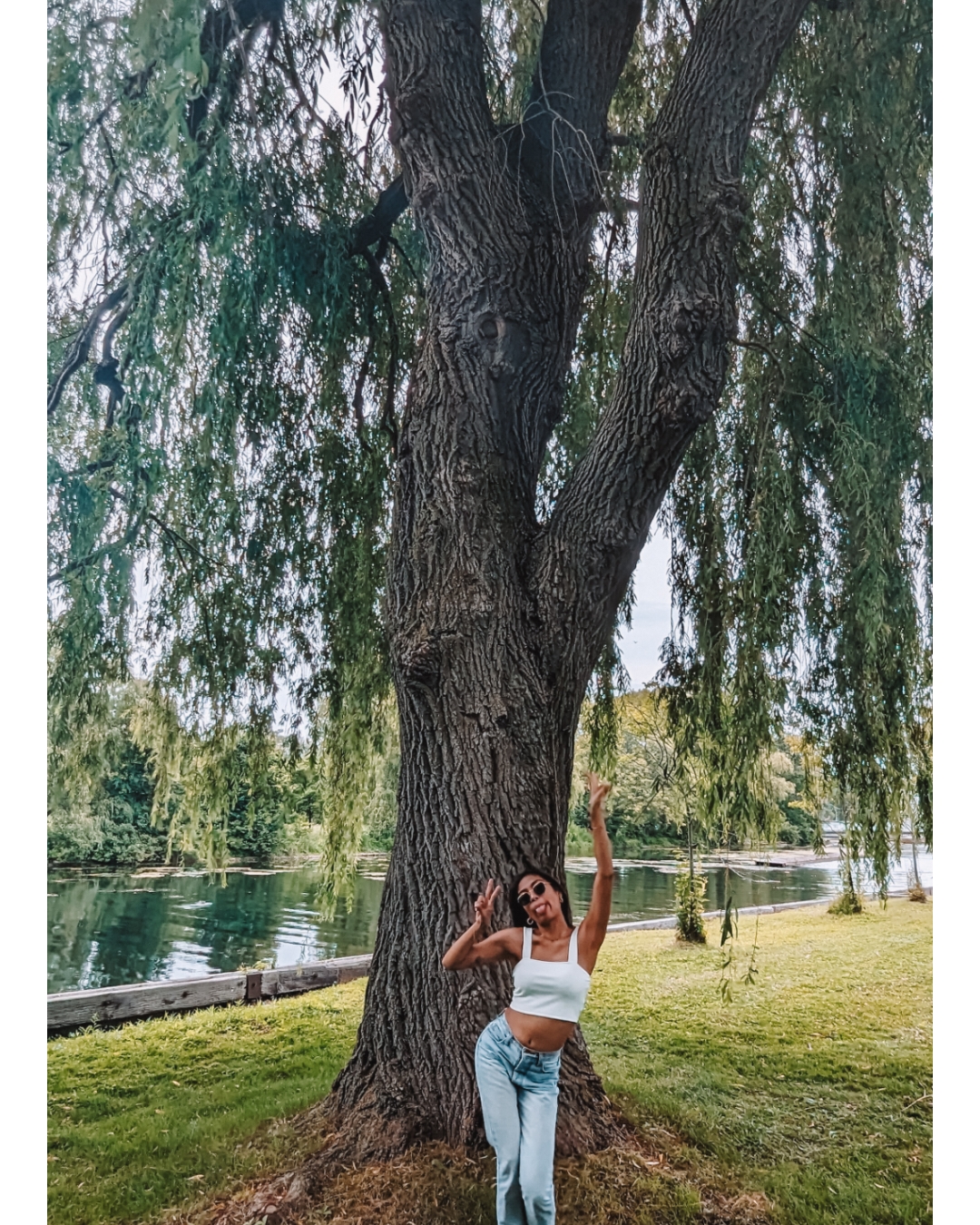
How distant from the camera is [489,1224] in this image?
1857 millimetres

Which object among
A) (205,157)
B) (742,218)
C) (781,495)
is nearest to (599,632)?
(781,495)

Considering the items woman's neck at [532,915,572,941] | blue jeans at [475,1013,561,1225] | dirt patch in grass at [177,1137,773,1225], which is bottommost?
dirt patch in grass at [177,1137,773,1225]

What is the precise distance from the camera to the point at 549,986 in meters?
1.86

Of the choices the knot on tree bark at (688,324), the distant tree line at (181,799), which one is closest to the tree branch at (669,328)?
the knot on tree bark at (688,324)

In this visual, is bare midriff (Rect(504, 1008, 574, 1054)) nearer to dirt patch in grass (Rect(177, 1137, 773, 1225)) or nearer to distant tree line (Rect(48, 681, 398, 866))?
dirt patch in grass (Rect(177, 1137, 773, 1225))

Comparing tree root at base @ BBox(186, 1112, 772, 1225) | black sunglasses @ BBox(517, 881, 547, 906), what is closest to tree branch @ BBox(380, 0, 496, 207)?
black sunglasses @ BBox(517, 881, 547, 906)

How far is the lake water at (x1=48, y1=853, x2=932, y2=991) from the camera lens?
84.7 inches

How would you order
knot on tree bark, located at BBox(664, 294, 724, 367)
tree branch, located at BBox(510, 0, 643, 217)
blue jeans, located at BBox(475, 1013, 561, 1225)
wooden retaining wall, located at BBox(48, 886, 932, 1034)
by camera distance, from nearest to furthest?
1. blue jeans, located at BBox(475, 1013, 561, 1225)
2. knot on tree bark, located at BBox(664, 294, 724, 367)
3. wooden retaining wall, located at BBox(48, 886, 932, 1034)
4. tree branch, located at BBox(510, 0, 643, 217)

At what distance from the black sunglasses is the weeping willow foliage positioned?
0.42 m

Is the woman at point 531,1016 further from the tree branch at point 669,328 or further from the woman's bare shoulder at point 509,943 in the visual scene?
the tree branch at point 669,328

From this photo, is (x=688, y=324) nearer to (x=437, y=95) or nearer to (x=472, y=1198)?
(x=437, y=95)

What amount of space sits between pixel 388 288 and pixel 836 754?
1736 mm

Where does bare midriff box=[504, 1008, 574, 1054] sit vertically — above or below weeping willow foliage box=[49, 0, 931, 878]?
below

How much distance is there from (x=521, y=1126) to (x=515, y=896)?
1.46ft
